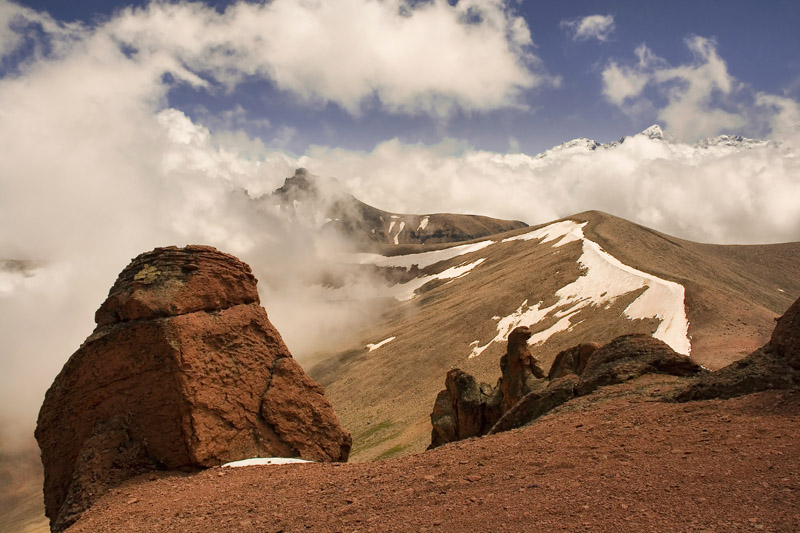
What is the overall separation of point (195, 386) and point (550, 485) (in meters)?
8.54

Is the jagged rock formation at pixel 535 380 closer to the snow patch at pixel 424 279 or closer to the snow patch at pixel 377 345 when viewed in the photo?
the snow patch at pixel 377 345

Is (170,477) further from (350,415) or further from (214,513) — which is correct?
(350,415)

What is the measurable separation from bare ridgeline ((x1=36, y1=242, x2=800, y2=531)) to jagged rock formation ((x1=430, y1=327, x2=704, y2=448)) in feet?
0.22

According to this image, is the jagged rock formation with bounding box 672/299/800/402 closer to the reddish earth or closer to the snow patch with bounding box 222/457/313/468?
the reddish earth

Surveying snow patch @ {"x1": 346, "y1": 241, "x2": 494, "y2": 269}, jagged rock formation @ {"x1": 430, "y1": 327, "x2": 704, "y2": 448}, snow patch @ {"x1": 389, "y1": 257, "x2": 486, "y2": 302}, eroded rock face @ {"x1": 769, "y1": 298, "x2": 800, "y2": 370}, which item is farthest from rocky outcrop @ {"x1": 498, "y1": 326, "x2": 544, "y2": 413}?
snow patch @ {"x1": 346, "y1": 241, "x2": 494, "y2": 269}

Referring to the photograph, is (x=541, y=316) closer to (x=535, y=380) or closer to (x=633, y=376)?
(x=535, y=380)

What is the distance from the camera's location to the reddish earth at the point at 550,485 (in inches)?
277

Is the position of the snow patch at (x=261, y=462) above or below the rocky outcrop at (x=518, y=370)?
above

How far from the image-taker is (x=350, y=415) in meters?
56.1

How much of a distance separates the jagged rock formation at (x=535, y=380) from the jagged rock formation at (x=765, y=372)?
3392 mm

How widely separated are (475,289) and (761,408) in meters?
75.2

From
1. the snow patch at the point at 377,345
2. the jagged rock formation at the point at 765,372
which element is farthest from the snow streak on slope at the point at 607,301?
the jagged rock formation at the point at 765,372

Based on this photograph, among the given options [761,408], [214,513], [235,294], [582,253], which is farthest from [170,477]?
[582,253]

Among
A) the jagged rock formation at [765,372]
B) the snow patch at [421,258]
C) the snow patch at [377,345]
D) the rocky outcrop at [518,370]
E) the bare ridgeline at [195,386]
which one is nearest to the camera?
the jagged rock formation at [765,372]
